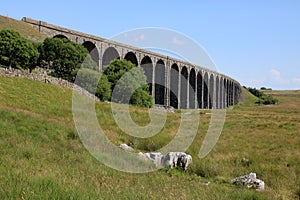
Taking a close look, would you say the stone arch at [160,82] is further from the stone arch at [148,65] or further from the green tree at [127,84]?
the green tree at [127,84]

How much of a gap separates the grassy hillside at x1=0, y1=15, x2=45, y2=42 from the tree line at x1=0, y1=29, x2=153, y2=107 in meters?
2.99

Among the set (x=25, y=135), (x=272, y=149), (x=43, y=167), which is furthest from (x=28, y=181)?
(x=272, y=149)

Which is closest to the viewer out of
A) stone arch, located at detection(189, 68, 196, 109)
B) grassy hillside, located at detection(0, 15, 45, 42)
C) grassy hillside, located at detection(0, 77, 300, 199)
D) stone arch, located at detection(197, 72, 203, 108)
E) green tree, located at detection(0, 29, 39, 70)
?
grassy hillside, located at detection(0, 77, 300, 199)

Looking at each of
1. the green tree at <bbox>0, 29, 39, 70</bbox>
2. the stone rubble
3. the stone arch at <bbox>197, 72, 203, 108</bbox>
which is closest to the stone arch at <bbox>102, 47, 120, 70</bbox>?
the green tree at <bbox>0, 29, 39, 70</bbox>

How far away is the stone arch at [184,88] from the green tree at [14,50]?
145 feet

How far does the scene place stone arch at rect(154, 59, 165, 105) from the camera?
66.9 m

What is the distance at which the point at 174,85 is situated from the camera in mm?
75562

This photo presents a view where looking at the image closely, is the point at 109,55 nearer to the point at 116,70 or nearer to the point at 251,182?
the point at 116,70

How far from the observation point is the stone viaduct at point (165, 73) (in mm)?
49612

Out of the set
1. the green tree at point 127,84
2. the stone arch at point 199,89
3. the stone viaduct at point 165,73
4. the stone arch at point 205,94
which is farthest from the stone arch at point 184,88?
the green tree at point 127,84

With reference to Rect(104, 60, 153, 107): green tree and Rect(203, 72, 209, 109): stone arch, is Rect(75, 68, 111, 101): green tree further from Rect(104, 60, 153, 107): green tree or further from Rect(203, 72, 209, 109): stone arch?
Rect(203, 72, 209, 109): stone arch

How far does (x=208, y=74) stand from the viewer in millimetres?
87938

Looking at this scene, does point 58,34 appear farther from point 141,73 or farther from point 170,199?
point 170,199

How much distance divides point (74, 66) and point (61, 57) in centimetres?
189
